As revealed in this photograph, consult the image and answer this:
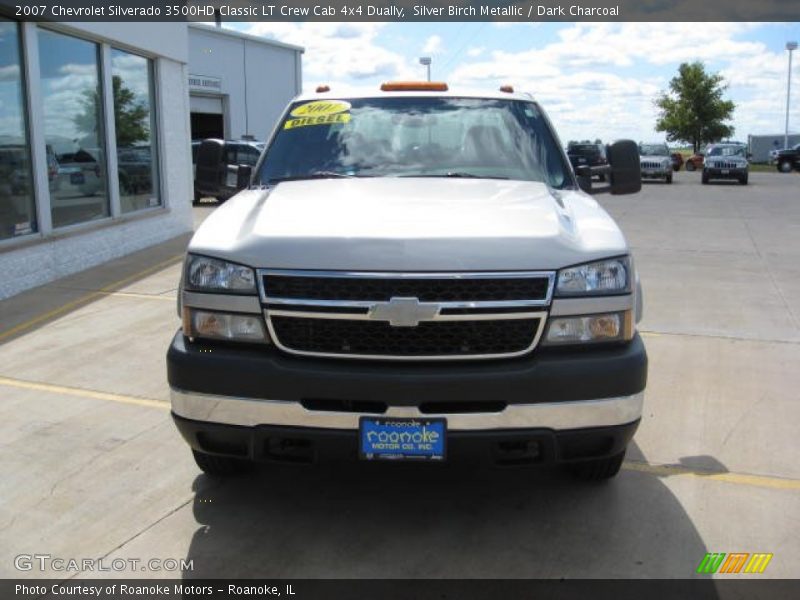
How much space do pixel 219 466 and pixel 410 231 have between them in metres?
1.57

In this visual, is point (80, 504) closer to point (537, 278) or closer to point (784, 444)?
point (537, 278)

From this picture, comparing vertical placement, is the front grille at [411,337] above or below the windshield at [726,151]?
below

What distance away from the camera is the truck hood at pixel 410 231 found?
3121 mm

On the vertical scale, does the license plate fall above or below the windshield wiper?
below

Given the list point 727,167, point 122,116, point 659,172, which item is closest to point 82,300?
point 122,116

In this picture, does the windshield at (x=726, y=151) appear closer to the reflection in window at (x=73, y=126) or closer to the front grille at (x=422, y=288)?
the reflection in window at (x=73, y=126)

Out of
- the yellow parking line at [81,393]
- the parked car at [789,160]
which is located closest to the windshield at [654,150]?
the parked car at [789,160]

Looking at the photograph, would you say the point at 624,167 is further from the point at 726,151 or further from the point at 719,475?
the point at 726,151

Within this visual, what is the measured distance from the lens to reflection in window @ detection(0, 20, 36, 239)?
28.7 ft

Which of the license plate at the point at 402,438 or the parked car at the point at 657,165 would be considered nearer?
the license plate at the point at 402,438

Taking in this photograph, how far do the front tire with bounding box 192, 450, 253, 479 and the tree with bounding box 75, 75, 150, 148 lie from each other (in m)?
7.94

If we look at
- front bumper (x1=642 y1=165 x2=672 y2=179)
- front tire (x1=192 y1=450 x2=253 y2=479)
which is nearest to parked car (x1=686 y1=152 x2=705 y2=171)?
front bumper (x1=642 y1=165 x2=672 y2=179)

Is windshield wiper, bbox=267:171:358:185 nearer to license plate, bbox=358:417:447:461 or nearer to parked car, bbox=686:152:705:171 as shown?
license plate, bbox=358:417:447:461

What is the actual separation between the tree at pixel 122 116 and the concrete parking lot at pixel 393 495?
535cm
